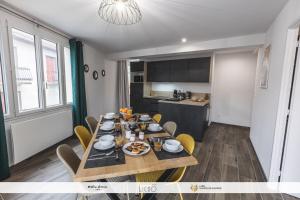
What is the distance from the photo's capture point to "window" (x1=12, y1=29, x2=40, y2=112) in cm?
239

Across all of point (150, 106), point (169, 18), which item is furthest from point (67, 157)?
point (150, 106)

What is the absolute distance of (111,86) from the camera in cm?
553

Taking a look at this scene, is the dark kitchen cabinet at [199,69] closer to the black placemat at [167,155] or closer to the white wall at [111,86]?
the white wall at [111,86]

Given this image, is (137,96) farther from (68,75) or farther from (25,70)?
(25,70)

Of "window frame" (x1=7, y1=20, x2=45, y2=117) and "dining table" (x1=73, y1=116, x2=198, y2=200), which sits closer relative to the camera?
"dining table" (x1=73, y1=116, x2=198, y2=200)

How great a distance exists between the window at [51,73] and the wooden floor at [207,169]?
1.09 meters

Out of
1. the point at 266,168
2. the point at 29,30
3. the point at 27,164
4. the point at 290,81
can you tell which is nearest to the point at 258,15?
the point at 290,81

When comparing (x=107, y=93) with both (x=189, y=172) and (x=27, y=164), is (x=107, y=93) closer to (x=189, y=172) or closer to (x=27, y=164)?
(x=27, y=164)

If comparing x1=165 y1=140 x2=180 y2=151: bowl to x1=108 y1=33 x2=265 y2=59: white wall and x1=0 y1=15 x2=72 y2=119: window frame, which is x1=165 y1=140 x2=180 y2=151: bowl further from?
x1=108 y1=33 x2=265 y2=59: white wall

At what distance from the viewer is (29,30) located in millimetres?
2520

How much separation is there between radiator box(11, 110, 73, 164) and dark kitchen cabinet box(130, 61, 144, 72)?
280 centimetres

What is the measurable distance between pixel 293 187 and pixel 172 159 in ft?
6.10

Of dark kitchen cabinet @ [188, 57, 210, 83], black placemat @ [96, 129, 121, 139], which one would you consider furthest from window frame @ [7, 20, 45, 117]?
dark kitchen cabinet @ [188, 57, 210, 83]

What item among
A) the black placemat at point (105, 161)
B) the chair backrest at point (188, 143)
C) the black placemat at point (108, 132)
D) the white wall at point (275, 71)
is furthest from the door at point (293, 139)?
the black placemat at point (108, 132)
